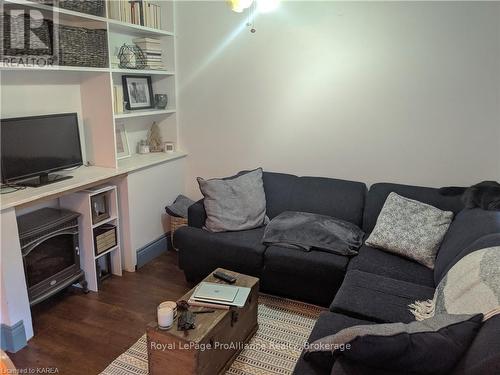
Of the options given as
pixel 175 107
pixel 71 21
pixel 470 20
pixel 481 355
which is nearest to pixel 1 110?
pixel 71 21

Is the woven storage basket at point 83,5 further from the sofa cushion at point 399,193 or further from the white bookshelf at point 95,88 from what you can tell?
the sofa cushion at point 399,193

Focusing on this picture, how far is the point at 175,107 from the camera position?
12.1 ft

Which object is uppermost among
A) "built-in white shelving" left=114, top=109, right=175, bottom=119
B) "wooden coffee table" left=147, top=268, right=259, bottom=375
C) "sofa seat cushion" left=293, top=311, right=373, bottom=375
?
"built-in white shelving" left=114, top=109, right=175, bottom=119

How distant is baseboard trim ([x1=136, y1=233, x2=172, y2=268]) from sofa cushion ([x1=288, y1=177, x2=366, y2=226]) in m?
1.25

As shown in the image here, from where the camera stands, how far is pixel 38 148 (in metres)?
2.50

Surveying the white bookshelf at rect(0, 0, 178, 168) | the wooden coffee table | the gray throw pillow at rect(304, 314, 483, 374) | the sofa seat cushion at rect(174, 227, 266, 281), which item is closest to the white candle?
the wooden coffee table

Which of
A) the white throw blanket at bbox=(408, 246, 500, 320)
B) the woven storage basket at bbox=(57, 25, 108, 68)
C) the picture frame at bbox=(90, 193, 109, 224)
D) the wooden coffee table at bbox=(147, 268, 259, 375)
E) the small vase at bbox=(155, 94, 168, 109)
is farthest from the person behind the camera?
the small vase at bbox=(155, 94, 168, 109)

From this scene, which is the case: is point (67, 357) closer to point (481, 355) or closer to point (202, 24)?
point (481, 355)

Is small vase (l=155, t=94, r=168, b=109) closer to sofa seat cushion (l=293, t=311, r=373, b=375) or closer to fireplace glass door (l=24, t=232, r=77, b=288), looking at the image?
fireplace glass door (l=24, t=232, r=77, b=288)

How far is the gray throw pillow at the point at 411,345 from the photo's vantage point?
4.04 feet

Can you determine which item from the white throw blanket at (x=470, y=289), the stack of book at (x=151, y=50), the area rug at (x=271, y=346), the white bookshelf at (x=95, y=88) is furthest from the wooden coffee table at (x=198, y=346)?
the stack of book at (x=151, y=50)

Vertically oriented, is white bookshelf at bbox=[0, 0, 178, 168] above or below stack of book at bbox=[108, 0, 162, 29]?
below

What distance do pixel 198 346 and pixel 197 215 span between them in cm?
141

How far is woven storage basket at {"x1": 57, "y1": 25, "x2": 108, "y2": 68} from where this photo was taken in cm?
254
